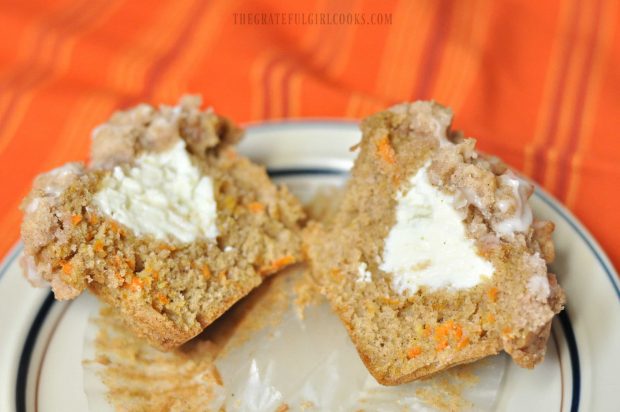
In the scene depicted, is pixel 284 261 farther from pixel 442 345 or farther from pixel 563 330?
pixel 563 330

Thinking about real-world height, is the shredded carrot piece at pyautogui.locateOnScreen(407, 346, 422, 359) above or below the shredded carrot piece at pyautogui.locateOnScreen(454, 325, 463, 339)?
below

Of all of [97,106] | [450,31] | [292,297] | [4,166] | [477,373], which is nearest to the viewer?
[477,373]

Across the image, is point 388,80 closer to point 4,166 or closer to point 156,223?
point 156,223

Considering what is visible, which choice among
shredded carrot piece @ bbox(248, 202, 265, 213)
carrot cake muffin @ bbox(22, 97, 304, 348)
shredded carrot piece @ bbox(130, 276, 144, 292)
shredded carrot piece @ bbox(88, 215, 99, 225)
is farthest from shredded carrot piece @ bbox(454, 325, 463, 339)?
shredded carrot piece @ bbox(88, 215, 99, 225)

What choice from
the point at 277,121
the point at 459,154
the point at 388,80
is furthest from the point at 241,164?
the point at 388,80

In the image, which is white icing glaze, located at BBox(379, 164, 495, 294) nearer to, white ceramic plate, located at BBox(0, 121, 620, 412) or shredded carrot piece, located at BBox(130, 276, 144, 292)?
white ceramic plate, located at BBox(0, 121, 620, 412)

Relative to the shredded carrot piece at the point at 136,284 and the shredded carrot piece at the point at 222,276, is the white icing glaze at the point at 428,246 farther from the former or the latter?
the shredded carrot piece at the point at 136,284

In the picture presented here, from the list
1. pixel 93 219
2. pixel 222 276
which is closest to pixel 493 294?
pixel 222 276
